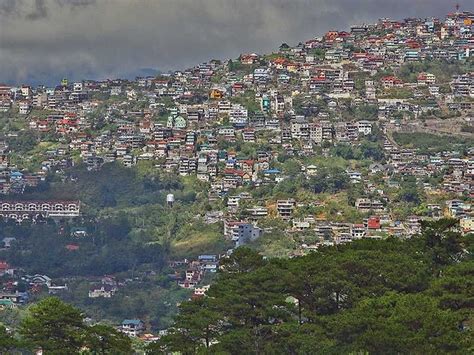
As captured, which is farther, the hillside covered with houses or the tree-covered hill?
the hillside covered with houses

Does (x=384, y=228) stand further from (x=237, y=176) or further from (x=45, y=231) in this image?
(x=45, y=231)

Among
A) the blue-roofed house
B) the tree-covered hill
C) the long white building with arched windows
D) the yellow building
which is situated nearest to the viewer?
the tree-covered hill

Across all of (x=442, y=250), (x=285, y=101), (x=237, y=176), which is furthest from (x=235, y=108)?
(x=442, y=250)

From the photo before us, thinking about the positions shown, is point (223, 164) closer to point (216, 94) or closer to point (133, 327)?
point (216, 94)

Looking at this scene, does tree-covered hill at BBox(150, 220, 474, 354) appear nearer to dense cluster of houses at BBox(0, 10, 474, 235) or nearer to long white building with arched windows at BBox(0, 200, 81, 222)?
dense cluster of houses at BBox(0, 10, 474, 235)

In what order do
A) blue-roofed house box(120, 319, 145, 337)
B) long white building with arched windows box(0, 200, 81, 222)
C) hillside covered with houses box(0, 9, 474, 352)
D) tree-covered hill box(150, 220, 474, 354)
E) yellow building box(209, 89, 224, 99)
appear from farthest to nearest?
1. yellow building box(209, 89, 224, 99)
2. long white building with arched windows box(0, 200, 81, 222)
3. hillside covered with houses box(0, 9, 474, 352)
4. blue-roofed house box(120, 319, 145, 337)
5. tree-covered hill box(150, 220, 474, 354)

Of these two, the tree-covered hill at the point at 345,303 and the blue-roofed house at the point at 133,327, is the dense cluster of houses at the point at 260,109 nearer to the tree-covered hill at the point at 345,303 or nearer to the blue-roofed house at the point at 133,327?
the blue-roofed house at the point at 133,327

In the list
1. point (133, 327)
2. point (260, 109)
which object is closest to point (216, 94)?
point (260, 109)

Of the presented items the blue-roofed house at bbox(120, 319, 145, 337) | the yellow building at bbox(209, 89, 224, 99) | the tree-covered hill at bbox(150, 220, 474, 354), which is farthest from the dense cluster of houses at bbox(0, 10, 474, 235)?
the tree-covered hill at bbox(150, 220, 474, 354)

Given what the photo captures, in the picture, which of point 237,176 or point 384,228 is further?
point 237,176

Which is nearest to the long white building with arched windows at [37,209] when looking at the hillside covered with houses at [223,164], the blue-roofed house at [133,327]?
the hillside covered with houses at [223,164]

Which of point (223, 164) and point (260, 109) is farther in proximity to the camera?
point (260, 109)
